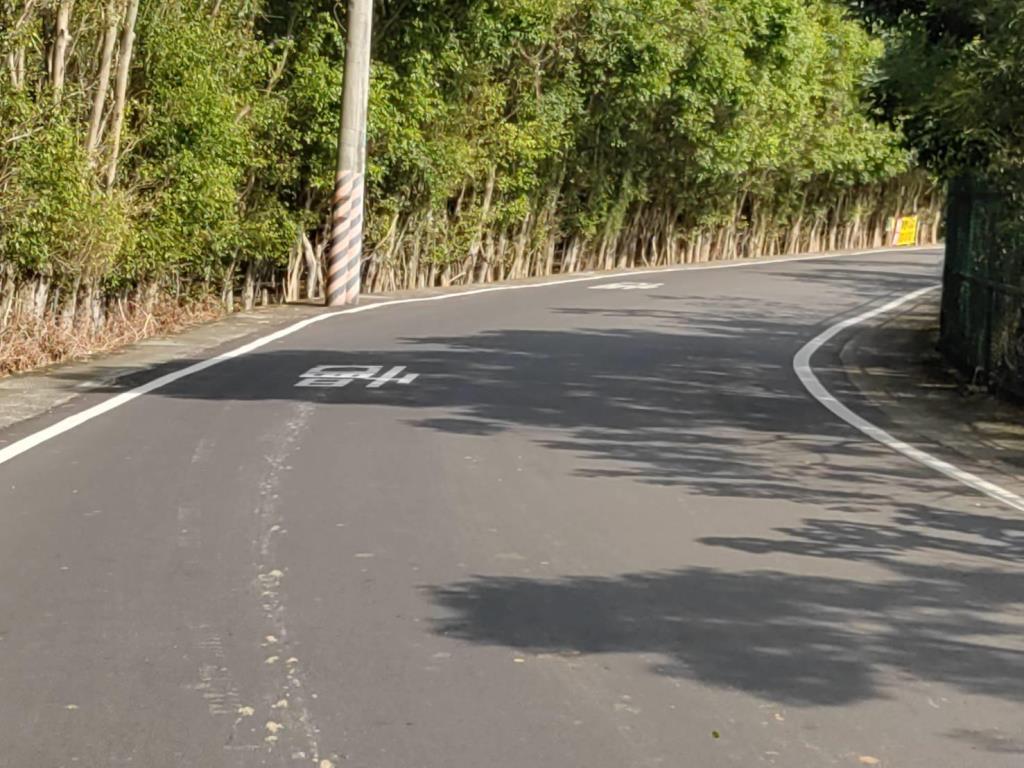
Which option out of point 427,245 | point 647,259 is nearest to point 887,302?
point 427,245

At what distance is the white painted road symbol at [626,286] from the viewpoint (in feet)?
94.2

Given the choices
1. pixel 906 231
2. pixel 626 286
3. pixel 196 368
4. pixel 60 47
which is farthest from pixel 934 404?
pixel 906 231

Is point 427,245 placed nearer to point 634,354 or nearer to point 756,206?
point 634,354

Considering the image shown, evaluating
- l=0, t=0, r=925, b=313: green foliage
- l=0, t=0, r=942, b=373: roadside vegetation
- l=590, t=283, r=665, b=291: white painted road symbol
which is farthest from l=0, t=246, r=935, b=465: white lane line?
l=0, t=0, r=925, b=313: green foliage

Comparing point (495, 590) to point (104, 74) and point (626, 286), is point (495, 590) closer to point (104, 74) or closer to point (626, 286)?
point (104, 74)

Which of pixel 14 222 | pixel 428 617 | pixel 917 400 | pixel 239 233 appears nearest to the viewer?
pixel 428 617

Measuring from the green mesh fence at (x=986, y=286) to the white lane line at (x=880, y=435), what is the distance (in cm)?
143

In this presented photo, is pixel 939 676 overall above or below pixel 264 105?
below

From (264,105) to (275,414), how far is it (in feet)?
42.6

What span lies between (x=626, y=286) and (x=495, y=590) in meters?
22.3

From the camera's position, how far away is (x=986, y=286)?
52.8ft

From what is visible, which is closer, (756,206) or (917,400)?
(917,400)

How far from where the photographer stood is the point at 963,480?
1090cm

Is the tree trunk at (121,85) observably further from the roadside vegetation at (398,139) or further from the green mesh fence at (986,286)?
the green mesh fence at (986,286)
